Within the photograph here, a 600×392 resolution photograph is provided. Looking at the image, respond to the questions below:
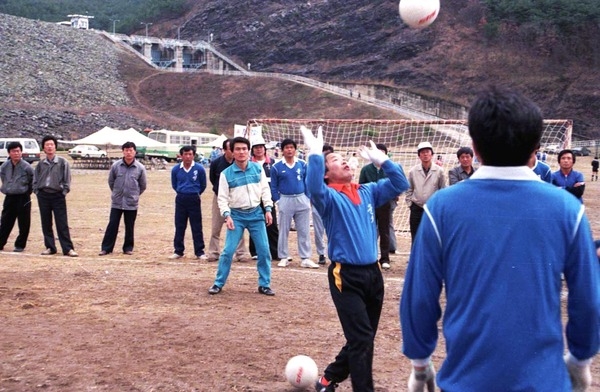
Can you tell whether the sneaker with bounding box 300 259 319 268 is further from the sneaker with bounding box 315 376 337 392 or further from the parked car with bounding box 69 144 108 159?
the parked car with bounding box 69 144 108 159

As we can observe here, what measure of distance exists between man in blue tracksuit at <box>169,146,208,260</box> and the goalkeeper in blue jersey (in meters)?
9.05

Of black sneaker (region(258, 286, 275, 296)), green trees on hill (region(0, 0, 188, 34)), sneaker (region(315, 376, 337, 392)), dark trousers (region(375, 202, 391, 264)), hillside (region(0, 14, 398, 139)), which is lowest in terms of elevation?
black sneaker (region(258, 286, 275, 296))

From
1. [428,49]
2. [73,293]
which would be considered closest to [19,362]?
[73,293]

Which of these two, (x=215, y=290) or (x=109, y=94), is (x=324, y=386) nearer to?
(x=215, y=290)

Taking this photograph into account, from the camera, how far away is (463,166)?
9.78m

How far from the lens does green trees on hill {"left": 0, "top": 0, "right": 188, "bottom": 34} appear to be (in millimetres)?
113938

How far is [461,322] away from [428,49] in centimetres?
8421

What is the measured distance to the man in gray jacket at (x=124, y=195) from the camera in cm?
1169

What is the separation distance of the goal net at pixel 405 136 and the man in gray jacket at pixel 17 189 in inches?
186

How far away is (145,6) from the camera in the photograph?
125250 mm

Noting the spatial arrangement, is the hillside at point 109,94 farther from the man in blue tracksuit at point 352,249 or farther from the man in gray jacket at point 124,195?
the man in blue tracksuit at point 352,249

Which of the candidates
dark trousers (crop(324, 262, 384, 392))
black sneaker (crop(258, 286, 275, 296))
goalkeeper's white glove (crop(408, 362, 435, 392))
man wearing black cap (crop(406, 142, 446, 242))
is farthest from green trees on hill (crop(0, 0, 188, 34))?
goalkeeper's white glove (crop(408, 362, 435, 392))

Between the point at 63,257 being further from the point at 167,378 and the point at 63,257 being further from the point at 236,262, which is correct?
the point at 167,378

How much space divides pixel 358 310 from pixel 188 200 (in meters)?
7.16
